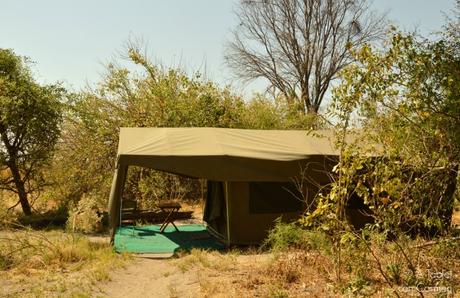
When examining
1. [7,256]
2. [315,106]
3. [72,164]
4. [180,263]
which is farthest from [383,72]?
[315,106]

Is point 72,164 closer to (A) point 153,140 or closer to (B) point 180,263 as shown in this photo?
(A) point 153,140

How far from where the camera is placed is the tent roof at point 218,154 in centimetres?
933

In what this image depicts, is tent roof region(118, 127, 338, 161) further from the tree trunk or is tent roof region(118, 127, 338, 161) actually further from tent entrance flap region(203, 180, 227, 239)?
the tree trunk

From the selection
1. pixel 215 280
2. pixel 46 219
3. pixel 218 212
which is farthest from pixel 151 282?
pixel 46 219

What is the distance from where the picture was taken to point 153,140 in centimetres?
993

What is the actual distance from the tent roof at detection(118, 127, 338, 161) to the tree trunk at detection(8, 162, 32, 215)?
4.55m

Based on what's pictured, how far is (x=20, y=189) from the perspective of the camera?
535 inches

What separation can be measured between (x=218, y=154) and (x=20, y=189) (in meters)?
7.19

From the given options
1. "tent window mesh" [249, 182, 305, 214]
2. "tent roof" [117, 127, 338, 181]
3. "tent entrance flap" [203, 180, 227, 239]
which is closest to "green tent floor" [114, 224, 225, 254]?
"tent entrance flap" [203, 180, 227, 239]

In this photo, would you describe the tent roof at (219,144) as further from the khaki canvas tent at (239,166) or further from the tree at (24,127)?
the tree at (24,127)

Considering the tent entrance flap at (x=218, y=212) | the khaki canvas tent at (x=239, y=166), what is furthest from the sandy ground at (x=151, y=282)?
the tent entrance flap at (x=218, y=212)

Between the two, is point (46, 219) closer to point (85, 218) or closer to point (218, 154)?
point (85, 218)

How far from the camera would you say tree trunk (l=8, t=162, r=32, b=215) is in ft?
43.7

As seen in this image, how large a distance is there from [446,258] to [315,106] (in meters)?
20.1
